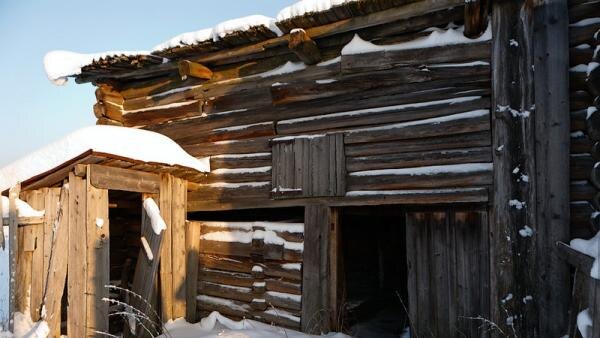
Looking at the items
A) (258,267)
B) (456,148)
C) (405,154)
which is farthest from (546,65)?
(258,267)

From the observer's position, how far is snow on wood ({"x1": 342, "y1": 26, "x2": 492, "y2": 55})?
482 centimetres

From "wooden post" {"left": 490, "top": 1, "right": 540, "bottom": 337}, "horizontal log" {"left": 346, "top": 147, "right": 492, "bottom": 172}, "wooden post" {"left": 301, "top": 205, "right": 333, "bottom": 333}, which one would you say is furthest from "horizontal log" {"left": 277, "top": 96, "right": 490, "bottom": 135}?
"wooden post" {"left": 301, "top": 205, "right": 333, "bottom": 333}

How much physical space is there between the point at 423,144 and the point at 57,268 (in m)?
4.58

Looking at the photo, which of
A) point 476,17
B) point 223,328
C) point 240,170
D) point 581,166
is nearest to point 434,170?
point 581,166

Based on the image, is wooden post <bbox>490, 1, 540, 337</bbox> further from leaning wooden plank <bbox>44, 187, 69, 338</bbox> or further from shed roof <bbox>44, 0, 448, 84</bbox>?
leaning wooden plank <bbox>44, 187, 69, 338</bbox>

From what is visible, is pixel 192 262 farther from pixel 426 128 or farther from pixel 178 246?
pixel 426 128

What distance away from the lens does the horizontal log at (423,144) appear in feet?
15.4

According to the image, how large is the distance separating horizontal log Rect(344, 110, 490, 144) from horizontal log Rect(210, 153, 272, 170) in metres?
1.34

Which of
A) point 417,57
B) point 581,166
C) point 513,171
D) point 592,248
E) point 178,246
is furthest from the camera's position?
point 178,246

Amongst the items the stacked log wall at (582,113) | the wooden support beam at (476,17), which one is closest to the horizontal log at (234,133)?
the wooden support beam at (476,17)

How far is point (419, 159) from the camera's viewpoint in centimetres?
502

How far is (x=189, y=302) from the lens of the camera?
6383mm

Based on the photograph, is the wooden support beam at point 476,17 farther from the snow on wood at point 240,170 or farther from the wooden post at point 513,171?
the snow on wood at point 240,170

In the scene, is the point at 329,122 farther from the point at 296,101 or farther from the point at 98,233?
the point at 98,233
